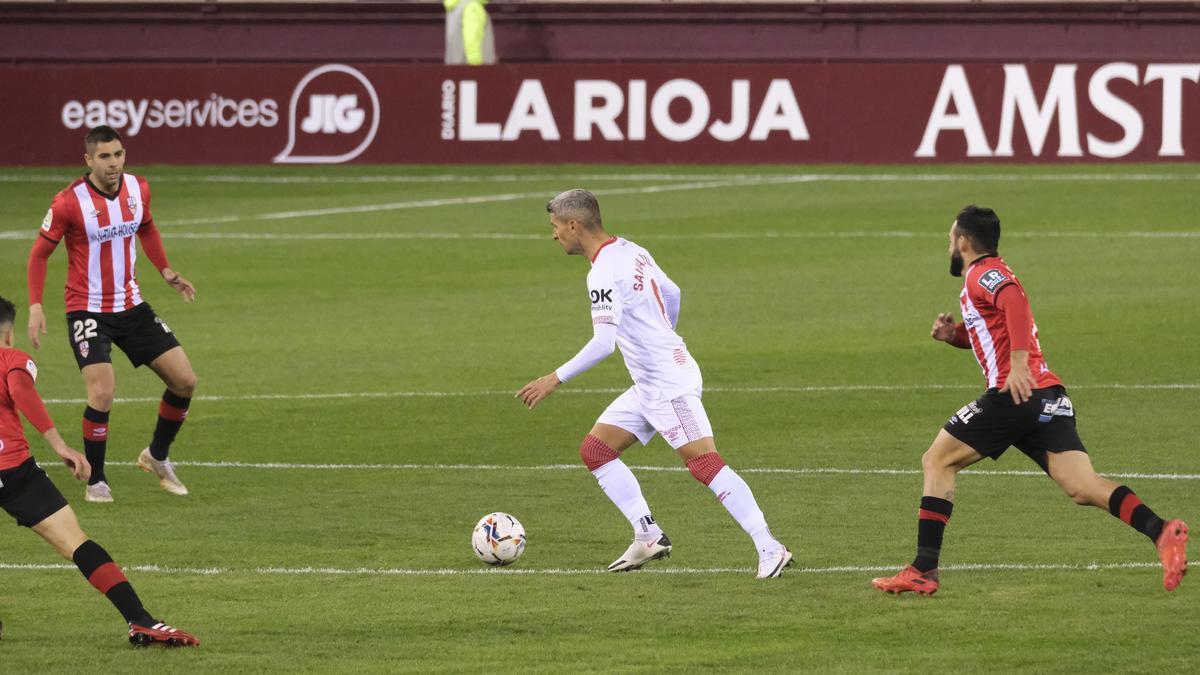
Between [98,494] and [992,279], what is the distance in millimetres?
6559

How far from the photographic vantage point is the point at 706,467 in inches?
403

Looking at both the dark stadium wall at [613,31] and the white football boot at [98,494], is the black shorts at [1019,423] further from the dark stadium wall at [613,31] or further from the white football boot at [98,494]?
the dark stadium wall at [613,31]

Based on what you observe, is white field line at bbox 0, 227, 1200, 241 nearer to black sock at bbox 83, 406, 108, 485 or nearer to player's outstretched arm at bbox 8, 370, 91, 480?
black sock at bbox 83, 406, 108, 485

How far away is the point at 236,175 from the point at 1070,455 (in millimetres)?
23070

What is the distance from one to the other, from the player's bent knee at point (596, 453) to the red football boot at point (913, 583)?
1695 millimetres

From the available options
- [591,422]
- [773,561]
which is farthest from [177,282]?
[773,561]

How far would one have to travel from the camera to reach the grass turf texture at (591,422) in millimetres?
9164

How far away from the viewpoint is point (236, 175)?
3100 cm

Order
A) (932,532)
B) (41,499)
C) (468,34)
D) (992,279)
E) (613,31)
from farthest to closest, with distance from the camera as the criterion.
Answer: (613,31), (468,34), (932,532), (992,279), (41,499)

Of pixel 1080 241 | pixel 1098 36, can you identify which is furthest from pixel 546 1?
pixel 1080 241

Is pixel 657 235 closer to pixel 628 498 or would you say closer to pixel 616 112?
pixel 616 112

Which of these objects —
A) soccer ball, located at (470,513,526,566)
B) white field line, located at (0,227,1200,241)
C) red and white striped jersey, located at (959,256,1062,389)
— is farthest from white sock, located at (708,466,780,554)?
white field line, located at (0,227,1200,241)

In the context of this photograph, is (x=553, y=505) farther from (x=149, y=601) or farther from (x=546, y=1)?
(x=546, y=1)

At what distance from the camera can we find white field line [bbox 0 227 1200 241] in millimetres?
25141
